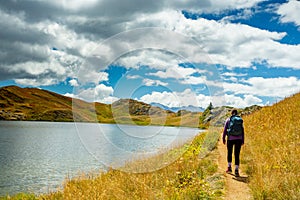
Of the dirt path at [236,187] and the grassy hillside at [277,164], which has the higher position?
the grassy hillside at [277,164]

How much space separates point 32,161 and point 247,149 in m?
25.4

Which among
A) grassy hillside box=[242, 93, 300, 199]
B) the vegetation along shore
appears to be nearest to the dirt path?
the vegetation along shore

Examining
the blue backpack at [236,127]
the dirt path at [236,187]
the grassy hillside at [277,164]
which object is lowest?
the dirt path at [236,187]

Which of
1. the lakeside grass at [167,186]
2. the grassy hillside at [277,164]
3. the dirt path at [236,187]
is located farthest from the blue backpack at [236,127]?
the lakeside grass at [167,186]

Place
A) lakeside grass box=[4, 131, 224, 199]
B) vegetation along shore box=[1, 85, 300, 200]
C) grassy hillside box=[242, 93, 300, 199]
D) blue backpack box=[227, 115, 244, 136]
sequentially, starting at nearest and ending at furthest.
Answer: grassy hillside box=[242, 93, 300, 199]
vegetation along shore box=[1, 85, 300, 200]
lakeside grass box=[4, 131, 224, 199]
blue backpack box=[227, 115, 244, 136]

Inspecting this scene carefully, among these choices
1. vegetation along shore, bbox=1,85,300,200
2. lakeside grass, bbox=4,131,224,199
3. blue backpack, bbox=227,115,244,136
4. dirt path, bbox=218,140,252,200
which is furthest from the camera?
blue backpack, bbox=227,115,244,136

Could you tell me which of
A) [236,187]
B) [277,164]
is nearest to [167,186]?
[236,187]

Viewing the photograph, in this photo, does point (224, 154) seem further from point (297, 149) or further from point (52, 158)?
point (52, 158)

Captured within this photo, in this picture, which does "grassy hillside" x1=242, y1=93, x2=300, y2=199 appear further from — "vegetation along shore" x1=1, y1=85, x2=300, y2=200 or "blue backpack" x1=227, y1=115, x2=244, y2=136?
"blue backpack" x1=227, y1=115, x2=244, y2=136

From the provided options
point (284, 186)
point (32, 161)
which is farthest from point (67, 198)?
point (32, 161)

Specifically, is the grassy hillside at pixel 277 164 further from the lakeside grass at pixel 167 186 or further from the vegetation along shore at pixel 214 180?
the lakeside grass at pixel 167 186

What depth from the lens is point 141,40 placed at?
51.0 feet

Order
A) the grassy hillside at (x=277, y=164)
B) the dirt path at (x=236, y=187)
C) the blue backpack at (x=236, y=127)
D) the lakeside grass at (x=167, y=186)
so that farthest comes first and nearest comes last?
1. the blue backpack at (x=236, y=127)
2. the dirt path at (x=236, y=187)
3. the lakeside grass at (x=167, y=186)
4. the grassy hillside at (x=277, y=164)

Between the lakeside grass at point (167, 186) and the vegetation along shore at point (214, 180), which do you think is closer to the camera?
the vegetation along shore at point (214, 180)
